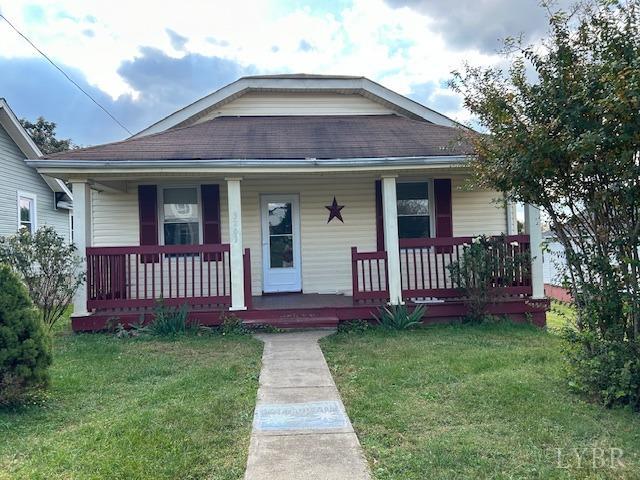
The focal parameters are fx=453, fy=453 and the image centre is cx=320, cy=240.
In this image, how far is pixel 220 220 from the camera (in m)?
8.90

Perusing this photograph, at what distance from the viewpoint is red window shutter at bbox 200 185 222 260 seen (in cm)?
877

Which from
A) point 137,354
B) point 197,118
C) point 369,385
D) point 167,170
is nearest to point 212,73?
point 197,118

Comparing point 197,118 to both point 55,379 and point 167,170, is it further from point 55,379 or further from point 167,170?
point 55,379

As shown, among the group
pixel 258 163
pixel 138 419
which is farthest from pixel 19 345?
pixel 258 163

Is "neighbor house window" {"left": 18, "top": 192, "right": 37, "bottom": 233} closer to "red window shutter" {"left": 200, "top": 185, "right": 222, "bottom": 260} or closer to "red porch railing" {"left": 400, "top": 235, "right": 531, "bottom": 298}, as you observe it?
"red window shutter" {"left": 200, "top": 185, "right": 222, "bottom": 260}

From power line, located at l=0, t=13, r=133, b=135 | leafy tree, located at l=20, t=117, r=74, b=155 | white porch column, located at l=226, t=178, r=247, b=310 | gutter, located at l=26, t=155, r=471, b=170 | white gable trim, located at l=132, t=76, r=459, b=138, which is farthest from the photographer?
leafy tree, located at l=20, t=117, r=74, b=155

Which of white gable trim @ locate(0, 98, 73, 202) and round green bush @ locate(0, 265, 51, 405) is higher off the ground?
white gable trim @ locate(0, 98, 73, 202)

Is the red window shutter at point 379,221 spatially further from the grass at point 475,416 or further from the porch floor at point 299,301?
the grass at point 475,416

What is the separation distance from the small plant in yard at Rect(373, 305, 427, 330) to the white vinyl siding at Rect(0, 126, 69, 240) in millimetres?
9576

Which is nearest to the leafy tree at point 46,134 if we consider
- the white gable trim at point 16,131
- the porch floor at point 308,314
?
the white gable trim at point 16,131

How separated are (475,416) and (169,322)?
16.4 ft

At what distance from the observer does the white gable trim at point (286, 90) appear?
9.69 m

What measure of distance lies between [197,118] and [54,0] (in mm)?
4069

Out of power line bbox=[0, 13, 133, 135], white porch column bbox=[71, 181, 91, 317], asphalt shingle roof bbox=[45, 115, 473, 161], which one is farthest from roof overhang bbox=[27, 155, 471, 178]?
power line bbox=[0, 13, 133, 135]
